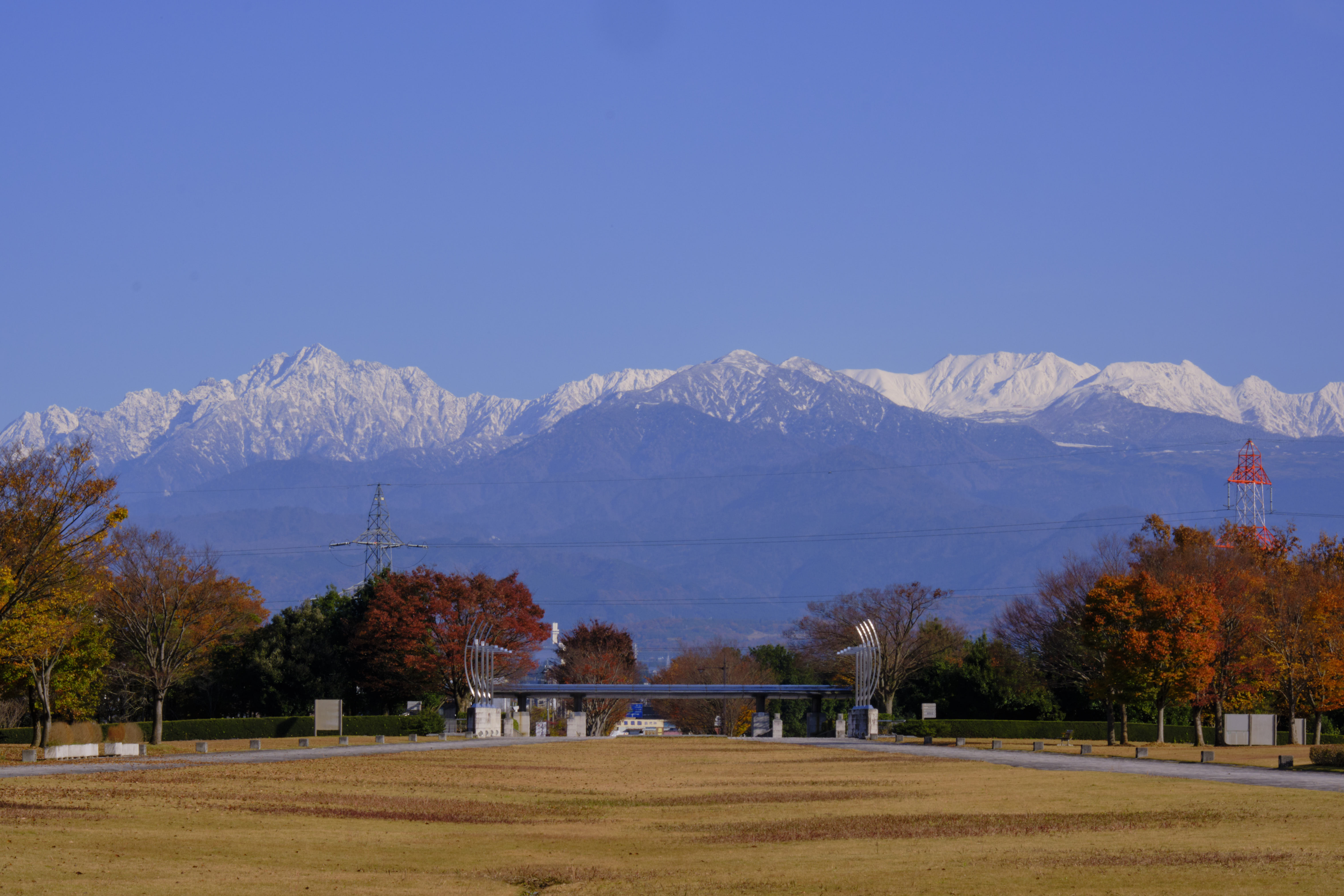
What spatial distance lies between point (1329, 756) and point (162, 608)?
2285 inches

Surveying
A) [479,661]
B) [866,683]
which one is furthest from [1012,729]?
[479,661]

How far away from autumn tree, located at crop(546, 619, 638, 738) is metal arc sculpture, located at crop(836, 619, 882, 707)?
42041 millimetres

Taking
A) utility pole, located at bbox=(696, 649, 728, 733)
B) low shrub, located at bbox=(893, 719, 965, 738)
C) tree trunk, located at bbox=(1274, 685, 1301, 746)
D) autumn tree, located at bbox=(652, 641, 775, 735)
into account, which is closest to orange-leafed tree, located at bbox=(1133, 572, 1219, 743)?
tree trunk, located at bbox=(1274, 685, 1301, 746)

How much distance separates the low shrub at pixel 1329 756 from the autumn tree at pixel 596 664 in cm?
8791

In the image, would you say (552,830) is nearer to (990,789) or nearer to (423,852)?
(423,852)

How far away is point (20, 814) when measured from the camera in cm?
2684

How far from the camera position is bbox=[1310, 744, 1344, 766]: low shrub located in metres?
47.0

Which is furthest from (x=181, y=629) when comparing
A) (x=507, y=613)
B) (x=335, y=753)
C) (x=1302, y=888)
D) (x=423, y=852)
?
(x=1302, y=888)

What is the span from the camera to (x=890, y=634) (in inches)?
4225

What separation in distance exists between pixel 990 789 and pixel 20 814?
25149 mm

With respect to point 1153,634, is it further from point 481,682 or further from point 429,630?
point 429,630

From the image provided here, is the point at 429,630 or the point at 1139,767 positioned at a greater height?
the point at 429,630

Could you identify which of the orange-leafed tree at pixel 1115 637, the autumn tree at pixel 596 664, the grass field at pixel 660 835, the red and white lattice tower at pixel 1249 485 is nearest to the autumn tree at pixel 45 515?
the grass field at pixel 660 835

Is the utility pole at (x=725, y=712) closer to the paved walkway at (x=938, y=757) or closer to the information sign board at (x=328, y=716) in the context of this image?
the information sign board at (x=328, y=716)
